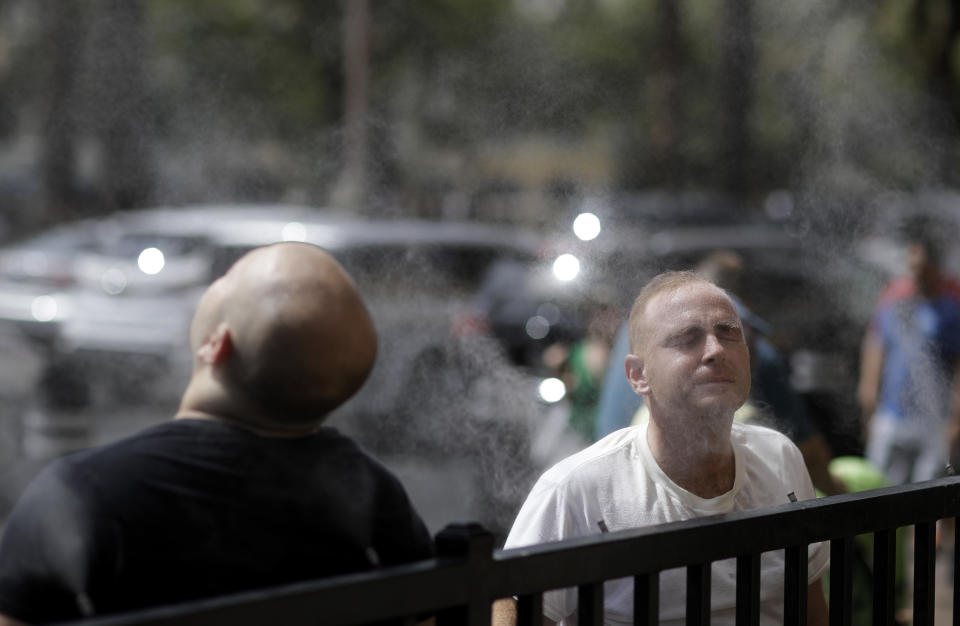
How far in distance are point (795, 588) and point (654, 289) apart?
1.90 feet

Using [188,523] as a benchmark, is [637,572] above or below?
below

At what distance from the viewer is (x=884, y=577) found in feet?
7.47

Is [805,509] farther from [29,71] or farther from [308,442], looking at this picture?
[29,71]

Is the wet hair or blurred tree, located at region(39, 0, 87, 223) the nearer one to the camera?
the wet hair

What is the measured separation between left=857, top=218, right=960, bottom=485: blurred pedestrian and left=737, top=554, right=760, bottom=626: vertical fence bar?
173 inches

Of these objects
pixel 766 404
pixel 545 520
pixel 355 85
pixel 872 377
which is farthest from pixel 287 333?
pixel 355 85

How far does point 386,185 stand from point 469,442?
752cm

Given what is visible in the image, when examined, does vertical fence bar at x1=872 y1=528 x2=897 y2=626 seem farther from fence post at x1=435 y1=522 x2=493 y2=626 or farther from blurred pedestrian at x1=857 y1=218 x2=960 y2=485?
blurred pedestrian at x1=857 y1=218 x2=960 y2=485

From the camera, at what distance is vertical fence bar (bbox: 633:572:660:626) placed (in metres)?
1.88

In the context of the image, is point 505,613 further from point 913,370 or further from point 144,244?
point 144,244

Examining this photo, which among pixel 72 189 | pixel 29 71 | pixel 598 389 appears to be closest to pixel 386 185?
pixel 72 189

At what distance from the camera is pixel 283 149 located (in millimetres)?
15422

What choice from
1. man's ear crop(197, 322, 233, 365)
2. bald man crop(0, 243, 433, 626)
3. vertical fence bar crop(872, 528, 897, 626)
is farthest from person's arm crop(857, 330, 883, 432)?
man's ear crop(197, 322, 233, 365)

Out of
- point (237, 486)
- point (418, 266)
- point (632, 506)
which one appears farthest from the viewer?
point (418, 266)
